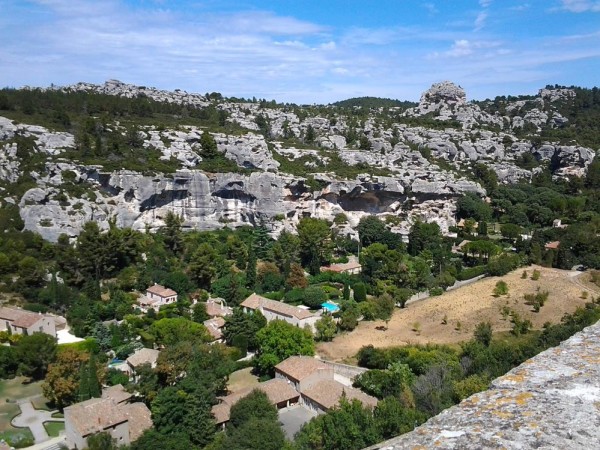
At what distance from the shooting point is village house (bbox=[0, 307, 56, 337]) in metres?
25.5

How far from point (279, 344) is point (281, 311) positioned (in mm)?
5631

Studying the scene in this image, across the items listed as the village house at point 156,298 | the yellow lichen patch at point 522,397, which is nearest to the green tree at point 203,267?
the village house at point 156,298

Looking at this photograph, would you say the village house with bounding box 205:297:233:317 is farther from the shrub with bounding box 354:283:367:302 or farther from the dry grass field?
the shrub with bounding box 354:283:367:302

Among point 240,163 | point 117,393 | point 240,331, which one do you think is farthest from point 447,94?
point 117,393

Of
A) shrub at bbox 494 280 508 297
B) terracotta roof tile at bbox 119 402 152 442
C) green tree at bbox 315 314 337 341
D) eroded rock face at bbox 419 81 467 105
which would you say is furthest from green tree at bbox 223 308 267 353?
eroded rock face at bbox 419 81 467 105

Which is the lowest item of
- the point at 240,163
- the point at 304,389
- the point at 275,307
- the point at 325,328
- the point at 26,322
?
the point at 304,389

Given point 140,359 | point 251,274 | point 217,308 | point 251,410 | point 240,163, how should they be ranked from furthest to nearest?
point 240,163 → point 251,274 → point 217,308 → point 140,359 → point 251,410

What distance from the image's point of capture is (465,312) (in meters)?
31.8

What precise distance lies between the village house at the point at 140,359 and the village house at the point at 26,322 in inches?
228

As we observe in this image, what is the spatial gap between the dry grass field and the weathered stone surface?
22.6 m

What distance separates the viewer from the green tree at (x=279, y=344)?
23.5 m

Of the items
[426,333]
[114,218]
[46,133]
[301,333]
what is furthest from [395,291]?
[46,133]

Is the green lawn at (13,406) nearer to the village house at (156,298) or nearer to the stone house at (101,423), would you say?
the stone house at (101,423)

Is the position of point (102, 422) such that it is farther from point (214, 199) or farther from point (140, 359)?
point (214, 199)
